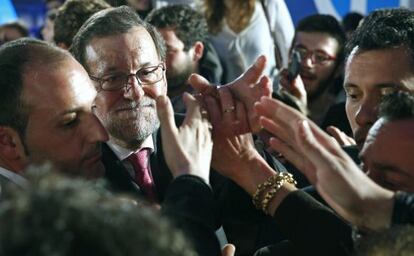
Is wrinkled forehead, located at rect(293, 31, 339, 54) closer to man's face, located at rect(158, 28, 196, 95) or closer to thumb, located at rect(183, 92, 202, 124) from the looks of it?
man's face, located at rect(158, 28, 196, 95)

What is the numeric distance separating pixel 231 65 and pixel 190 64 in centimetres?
52

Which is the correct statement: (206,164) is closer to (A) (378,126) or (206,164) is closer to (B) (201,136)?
(B) (201,136)

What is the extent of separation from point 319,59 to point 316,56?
0.09 feet

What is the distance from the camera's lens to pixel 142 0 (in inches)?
256

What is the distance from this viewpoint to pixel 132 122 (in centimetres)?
324

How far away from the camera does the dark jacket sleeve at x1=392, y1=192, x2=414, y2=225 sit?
2.02 m

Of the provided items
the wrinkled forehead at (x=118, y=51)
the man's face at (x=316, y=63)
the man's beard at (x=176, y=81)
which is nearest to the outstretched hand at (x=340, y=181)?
the wrinkled forehead at (x=118, y=51)

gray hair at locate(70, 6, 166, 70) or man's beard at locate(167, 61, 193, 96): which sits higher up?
gray hair at locate(70, 6, 166, 70)

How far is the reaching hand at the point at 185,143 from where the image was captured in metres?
2.28

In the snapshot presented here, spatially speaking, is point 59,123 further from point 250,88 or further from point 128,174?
point 250,88

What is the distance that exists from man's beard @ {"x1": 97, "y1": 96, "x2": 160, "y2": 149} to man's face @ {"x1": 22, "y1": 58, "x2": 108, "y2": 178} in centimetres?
42

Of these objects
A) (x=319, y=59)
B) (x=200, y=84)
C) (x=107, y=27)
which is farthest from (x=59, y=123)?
(x=319, y=59)

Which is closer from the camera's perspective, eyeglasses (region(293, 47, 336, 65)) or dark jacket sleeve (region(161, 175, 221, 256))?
dark jacket sleeve (region(161, 175, 221, 256))

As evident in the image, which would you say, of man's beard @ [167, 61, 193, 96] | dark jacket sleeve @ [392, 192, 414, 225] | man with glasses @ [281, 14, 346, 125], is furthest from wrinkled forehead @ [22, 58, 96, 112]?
man with glasses @ [281, 14, 346, 125]
